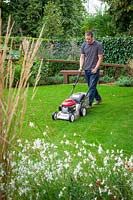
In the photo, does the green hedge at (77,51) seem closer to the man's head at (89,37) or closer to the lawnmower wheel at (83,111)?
the man's head at (89,37)

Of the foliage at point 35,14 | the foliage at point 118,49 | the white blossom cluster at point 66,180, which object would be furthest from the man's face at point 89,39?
the foliage at point 35,14

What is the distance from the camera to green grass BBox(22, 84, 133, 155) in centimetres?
580

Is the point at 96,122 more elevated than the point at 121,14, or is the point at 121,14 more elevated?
the point at 121,14

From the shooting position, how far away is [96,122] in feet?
23.6

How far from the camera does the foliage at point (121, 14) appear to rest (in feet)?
47.4

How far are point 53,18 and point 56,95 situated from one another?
11.3m

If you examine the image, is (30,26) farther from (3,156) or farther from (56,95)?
(3,156)

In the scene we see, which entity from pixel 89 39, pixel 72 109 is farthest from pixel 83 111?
pixel 89 39

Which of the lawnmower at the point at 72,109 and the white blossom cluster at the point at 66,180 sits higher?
the white blossom cluster at the point at 66,180

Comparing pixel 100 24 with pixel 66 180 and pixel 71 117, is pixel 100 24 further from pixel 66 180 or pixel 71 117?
pixel 66 180

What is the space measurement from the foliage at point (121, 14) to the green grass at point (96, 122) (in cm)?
500

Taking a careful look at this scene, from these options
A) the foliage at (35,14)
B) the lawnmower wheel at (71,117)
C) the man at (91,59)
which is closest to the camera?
the lawnmower wheel at (71,117)

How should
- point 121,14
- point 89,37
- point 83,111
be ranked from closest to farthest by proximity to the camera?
point 83,111
point 89,37
point 121,14

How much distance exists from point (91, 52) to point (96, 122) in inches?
64.4
